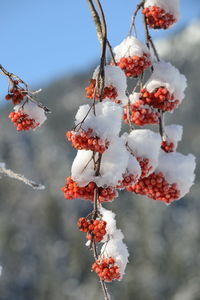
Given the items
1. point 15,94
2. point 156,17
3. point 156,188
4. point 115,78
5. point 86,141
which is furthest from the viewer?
point 156,17

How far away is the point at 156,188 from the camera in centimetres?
190

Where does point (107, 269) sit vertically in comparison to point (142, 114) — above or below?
below

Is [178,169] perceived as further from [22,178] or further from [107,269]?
[22,178]

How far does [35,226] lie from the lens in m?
16.9

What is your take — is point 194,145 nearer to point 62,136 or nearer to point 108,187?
point 62,136

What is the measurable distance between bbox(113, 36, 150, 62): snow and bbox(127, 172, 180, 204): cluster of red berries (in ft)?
1.86

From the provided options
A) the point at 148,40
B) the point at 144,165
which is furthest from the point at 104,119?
the point at 148,40

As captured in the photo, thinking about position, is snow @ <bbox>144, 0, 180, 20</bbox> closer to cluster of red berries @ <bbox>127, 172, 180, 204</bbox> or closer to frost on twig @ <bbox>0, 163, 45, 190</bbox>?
cluster of red berries @ <bbox>127, 172, 180, 204</bbox>

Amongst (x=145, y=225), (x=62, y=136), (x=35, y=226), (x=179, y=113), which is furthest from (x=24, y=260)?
(x=179, y=113)

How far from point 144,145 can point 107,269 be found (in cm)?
50

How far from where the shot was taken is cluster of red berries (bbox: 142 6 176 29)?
2207 millimetres

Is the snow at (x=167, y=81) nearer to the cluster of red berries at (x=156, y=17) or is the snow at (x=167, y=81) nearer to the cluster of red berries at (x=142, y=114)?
the cluster of red berries at (x=142, y=114)

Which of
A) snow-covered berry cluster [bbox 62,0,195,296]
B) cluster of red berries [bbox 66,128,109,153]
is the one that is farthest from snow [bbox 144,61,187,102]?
cluster of red berries [bbox 66,128,109,153]

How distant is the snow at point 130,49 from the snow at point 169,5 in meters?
0.21
